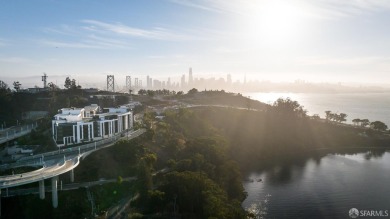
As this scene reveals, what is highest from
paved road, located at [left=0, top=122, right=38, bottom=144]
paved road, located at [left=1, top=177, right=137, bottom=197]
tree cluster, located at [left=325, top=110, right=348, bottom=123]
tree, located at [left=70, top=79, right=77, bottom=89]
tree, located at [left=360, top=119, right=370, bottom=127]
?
tree, located at [left=70, top=79, right=77, bottom=89]

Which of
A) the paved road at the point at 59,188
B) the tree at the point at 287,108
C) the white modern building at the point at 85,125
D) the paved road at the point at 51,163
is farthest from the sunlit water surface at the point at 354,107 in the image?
the paved road at the point at 59,188

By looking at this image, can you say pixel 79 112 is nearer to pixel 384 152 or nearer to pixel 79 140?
pixel 79 140

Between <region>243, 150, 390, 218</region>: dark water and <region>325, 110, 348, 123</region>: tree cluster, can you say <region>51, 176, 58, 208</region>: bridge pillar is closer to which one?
<region>243, 150, 390, 218</region>: dark water

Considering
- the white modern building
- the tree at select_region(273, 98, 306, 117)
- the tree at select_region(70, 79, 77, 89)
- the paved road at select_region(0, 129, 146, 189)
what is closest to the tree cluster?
the tree at select_region(273, 98, 306, 117)

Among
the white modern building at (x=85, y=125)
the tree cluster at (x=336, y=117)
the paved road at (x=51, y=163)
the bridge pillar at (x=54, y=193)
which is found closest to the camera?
the paved road at (x=51, y=163)

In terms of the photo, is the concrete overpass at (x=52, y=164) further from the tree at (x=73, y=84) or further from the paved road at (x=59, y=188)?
the tree at (x=73, y=84)

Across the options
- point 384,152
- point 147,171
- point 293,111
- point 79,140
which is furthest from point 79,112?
point 384,152

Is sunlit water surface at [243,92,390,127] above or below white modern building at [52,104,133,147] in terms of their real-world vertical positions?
below
